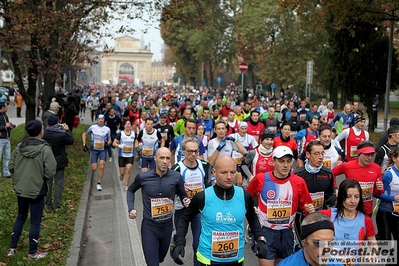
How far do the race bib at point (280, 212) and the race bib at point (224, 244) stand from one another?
79cm

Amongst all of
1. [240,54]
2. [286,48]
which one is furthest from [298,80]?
[240,54]

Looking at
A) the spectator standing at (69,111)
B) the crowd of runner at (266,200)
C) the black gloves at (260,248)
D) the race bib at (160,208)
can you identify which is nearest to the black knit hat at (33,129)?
the crowd of runner at (266,200)

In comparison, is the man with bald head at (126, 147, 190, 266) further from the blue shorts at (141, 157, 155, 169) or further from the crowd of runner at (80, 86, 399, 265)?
the blue shorts at (141, 157, 155, 169)

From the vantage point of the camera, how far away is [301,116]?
1738cm

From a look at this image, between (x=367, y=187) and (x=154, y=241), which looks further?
(x=367, y=187)

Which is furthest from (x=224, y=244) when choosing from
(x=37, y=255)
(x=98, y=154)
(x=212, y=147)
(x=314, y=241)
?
(x=98, y=154)

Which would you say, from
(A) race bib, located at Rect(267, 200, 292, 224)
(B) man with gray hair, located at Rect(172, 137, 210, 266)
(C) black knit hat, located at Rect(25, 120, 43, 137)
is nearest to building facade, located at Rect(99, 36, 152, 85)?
(C) black knit hat, located at Rect(25, 120, 43, 137)

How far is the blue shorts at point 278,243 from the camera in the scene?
5.22 m

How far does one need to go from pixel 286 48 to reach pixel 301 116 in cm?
2592

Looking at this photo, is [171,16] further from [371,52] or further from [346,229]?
[346,229]

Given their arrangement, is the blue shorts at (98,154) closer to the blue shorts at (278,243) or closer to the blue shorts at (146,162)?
the blue shorts at (146,162)

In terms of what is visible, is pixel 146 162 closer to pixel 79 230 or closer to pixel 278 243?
pixel 79 230

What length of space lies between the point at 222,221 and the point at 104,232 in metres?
4.54

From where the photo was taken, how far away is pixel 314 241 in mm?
3135
